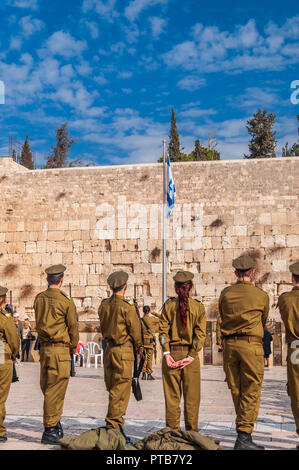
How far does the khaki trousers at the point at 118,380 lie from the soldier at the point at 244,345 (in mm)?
985

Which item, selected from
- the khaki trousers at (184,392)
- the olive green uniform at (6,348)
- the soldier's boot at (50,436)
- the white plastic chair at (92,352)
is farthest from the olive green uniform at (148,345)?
the khaki trousers at (184,392)

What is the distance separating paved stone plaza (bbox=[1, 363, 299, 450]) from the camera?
5.80 metres

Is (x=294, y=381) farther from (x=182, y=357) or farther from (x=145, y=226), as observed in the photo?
(x=145, y=226)

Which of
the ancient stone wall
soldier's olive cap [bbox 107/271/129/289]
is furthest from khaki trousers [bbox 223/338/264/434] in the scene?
the ancient stone wall

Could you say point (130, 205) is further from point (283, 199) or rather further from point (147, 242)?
point (283, 199)

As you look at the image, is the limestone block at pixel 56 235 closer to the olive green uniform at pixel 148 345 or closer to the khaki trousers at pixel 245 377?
the olive green uniform at pixel 148 345

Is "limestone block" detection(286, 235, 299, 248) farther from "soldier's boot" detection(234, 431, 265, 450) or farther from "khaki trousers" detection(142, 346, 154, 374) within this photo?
"soldier's boot" detection(234, 431, 265, 450)

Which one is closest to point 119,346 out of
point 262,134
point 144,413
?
point 144,413

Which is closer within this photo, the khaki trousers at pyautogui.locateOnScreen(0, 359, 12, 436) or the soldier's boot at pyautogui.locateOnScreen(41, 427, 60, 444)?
the soldier's boot at pyautogui.locateOnScreen(41, 427, 60, 444)

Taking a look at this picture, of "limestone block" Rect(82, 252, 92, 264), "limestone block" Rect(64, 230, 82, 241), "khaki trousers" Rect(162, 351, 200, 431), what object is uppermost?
"limestone block" Rect(64, 230, 82, 241)

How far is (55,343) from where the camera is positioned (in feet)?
18.9

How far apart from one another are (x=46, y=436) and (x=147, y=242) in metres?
15.7

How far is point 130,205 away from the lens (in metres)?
21.4

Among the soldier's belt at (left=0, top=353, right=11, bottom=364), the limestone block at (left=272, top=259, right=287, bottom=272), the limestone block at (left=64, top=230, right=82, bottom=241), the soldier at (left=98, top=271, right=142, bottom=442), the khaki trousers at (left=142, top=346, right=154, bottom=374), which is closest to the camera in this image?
the soldier at (left=98, top=271, right=142, bottom=442)
